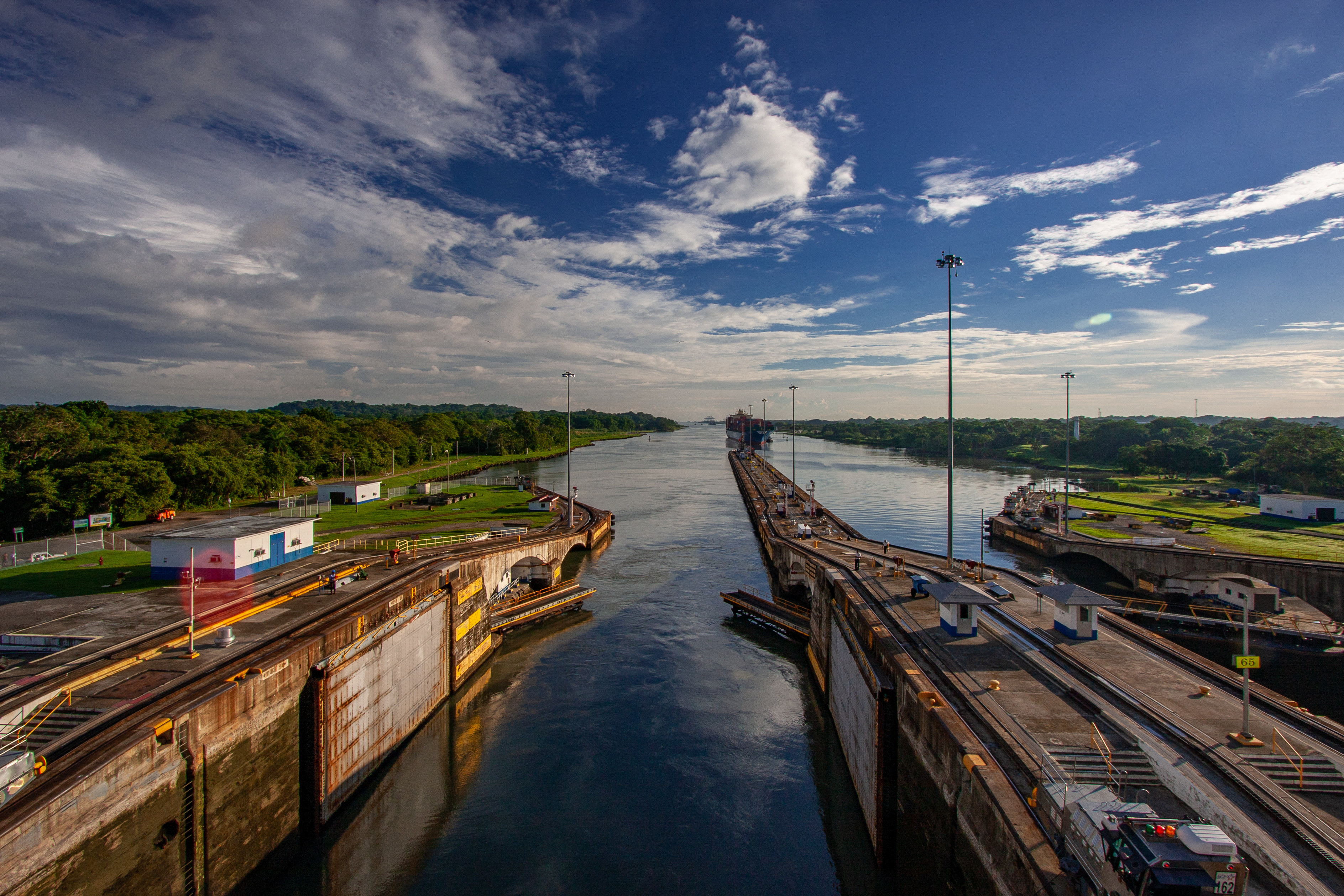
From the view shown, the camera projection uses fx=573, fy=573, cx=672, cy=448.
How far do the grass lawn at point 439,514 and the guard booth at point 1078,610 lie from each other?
38546 mm

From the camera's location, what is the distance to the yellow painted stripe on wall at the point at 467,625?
93.8 feet

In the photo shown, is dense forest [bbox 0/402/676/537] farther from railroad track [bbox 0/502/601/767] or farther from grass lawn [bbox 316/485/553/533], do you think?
railroad track [bbox 0/502/601/767]

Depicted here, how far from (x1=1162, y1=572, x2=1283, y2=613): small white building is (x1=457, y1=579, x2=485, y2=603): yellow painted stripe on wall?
138ft

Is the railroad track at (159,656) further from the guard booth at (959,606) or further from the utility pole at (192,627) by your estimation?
the guard booth at (959,606)

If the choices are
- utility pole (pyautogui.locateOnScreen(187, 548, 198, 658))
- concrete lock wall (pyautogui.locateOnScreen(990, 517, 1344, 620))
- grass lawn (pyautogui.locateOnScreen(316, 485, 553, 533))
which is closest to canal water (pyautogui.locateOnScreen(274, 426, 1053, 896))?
utility pole (pyautogui.locateOnScreen(187, 548, 198, 658))

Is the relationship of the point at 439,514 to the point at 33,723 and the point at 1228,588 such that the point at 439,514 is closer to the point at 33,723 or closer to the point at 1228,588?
the point at 33,723

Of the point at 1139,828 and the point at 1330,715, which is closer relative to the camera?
the point at 1139,828

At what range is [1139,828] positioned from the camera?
30.6 feet

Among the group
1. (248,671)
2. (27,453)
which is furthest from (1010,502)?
(27,453)

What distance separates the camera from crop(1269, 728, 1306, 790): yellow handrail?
12398 millimetres

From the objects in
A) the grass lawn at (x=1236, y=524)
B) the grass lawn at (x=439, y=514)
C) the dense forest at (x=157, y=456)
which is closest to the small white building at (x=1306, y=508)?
the grass lawn at (x=1236, y=524)

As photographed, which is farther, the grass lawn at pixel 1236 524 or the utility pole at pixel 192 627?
the grass lawn at pixel 1236 524

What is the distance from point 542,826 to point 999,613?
1938 cm

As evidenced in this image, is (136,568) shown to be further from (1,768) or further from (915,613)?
(915,613)
